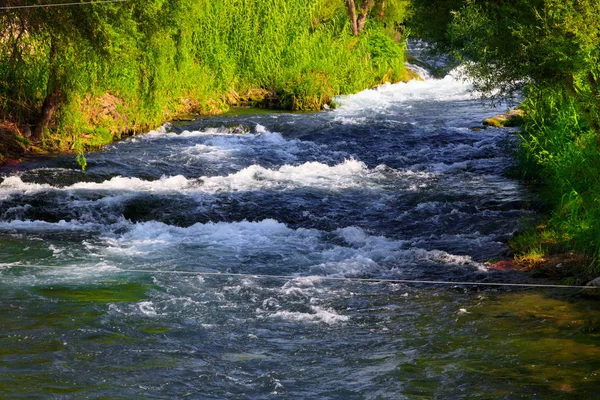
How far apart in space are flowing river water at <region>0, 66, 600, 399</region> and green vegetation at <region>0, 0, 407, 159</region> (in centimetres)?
120

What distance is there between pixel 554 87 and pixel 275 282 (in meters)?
5.05

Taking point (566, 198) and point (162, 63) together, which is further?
point (162, 63)

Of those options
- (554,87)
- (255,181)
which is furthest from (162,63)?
(554,87)

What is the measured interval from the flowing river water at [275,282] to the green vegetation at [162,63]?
1.20m

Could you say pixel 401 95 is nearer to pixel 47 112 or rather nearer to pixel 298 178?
pixel 298 178

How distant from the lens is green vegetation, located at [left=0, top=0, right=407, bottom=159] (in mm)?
14570

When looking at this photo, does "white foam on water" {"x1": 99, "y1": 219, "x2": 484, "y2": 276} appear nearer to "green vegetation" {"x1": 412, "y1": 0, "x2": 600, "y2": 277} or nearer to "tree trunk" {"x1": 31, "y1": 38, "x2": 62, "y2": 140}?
"green vegetation" {"x1": 412, "y1": 0, "x2": 600, "y2": 277}

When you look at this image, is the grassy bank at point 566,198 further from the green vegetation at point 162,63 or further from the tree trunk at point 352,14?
the tree trunk at point 352,14

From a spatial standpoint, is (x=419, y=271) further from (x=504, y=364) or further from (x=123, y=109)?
(x=123, y=109)

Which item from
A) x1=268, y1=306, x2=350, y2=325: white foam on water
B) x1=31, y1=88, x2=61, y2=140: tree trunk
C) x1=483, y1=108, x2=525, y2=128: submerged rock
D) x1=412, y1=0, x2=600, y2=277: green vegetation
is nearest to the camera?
x1=268, y1=306, x2=350, y2=325: white foam on water

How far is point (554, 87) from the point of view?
39.2 ft

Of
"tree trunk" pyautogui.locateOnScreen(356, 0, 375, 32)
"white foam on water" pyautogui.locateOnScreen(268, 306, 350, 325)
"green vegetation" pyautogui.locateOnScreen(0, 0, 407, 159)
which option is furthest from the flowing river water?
"tree trunk" pyautogui.locateOnScreen(356, 0, 375, 32)

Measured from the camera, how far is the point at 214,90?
23.3 meters

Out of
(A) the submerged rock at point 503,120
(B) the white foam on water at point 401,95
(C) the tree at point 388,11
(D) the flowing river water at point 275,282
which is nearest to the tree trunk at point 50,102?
(D) the flowing river water at point 275,282
